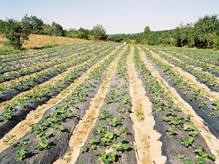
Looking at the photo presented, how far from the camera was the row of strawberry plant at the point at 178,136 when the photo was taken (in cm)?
826

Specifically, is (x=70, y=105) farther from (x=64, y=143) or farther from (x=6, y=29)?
(x=6, y=29)

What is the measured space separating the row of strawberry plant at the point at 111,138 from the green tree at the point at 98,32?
317 ft

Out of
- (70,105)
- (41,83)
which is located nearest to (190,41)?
(41,83)

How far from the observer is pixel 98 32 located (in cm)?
10950

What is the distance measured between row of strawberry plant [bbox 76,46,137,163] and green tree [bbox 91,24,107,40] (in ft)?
317

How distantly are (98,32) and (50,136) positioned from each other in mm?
101797

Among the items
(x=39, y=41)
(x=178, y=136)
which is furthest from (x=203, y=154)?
(x=39, y=41)

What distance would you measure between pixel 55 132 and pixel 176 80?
12476 mm

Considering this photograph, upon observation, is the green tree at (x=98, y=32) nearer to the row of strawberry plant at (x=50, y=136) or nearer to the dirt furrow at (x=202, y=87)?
the dirt furrow at (x=202, y=87)

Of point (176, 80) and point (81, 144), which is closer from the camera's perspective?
point (81, 144)

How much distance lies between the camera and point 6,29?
1860 inches

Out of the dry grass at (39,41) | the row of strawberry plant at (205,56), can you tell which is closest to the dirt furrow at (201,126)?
the row of strawberry plant at (205,56)

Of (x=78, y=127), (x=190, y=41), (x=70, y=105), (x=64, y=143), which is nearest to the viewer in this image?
(x=64, y=143)

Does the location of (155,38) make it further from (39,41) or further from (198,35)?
(39,41)
